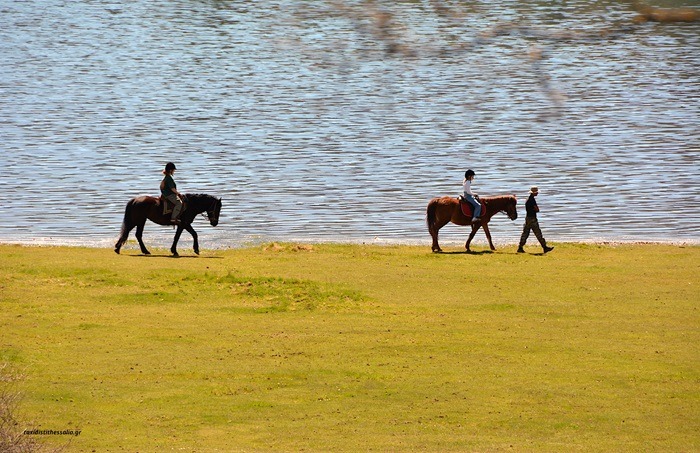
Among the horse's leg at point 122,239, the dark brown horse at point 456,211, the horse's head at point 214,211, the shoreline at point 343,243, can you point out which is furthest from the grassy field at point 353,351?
the shoreline at point 343,243

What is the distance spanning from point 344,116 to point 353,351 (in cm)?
6270

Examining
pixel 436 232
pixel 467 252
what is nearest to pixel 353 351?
pixel 467 252

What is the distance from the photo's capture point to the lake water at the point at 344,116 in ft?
163

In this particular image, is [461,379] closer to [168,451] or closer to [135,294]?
[168,451]

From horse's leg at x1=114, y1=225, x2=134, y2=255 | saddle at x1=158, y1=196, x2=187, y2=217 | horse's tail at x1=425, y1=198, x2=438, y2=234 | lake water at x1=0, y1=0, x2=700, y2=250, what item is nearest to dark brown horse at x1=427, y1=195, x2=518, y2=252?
horse's tail at x1=425, y1=198, x2=438, y2=234

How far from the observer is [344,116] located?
86.5 meters

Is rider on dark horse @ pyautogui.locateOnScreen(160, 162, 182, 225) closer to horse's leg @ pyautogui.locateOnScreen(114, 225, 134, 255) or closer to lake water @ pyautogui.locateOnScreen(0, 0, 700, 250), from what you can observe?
horse's leg @ pyautogui.locateOnScreen(114, 225, 134, 255)

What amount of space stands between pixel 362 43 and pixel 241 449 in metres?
97.9

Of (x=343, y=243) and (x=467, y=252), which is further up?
(x=467, y=252)

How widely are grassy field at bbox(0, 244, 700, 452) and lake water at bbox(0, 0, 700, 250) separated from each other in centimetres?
906

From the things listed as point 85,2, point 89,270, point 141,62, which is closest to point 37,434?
point 89,270

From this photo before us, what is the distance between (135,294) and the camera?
28953mm

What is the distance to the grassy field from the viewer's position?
2034 centimetres

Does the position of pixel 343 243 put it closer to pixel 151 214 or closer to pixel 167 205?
pixel 167 205
